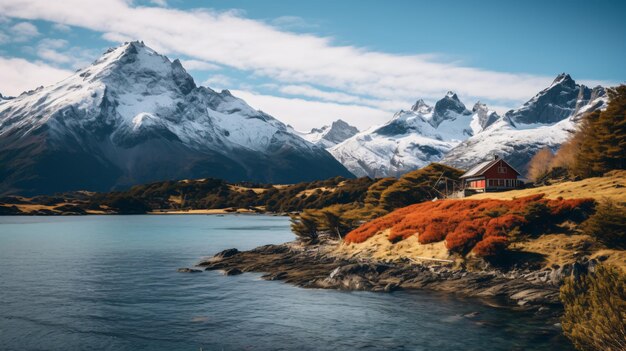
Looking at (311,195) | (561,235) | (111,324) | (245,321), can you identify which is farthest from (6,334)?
(311,195)

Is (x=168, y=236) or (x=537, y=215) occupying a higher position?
(x=537, y=215)

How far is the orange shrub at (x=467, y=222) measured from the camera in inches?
1692

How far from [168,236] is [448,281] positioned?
69061 mm

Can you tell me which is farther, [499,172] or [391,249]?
[499,172]

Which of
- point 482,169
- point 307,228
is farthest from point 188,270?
point 482,169

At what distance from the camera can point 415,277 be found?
133 ft

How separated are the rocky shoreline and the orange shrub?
2980 millimetres

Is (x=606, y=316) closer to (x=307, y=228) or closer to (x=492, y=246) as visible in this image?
(x=492, y=246)

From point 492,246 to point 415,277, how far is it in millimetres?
6666

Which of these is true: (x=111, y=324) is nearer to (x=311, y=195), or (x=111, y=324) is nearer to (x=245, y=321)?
(x=245, y=321)

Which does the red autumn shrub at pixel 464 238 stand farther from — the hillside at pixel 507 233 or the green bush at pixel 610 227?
the green bush at pixel 610 227

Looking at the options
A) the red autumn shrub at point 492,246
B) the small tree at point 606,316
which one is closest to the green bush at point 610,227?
the red autumn shrub at point 492,246

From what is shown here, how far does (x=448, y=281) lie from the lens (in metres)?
38.7

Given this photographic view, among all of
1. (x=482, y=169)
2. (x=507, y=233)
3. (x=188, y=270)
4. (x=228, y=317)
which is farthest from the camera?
(x=482, y=169)
